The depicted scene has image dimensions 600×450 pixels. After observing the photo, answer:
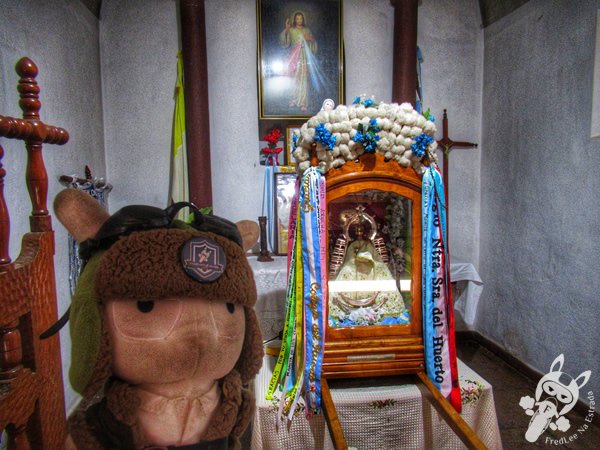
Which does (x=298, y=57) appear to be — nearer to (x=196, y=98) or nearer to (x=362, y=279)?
(x=196, y=98)

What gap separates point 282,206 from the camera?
9.48ft

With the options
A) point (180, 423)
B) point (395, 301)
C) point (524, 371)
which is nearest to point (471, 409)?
point (395, 301)

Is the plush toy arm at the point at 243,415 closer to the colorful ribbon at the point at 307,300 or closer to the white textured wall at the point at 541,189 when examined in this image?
the colorful ribbon at the point at 307,300

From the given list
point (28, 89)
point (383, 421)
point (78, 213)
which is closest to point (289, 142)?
point (383, 421)

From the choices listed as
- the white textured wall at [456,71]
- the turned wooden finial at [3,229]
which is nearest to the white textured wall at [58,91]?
the turned wooden finial at [3,229]

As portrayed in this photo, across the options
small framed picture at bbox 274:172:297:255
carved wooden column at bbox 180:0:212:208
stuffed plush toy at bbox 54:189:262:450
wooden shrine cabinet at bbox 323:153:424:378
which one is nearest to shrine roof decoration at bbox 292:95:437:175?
wooden shrine cabinet at bbox 323:153:424:378

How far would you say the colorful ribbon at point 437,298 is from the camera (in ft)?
4.85

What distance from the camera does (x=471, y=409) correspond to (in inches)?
60.1

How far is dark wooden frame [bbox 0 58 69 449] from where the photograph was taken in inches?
28.0

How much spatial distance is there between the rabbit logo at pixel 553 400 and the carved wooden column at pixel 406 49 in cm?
217

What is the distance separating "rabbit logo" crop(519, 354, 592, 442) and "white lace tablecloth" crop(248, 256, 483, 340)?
58 centimetres

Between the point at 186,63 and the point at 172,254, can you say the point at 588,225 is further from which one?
the point at 186,63

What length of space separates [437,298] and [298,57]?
235 centimetres

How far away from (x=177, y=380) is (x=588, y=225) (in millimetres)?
2455
